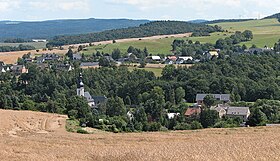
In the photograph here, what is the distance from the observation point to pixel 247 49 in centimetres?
17775

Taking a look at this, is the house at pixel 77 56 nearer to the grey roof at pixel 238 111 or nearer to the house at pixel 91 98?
the house at pixel 91 98

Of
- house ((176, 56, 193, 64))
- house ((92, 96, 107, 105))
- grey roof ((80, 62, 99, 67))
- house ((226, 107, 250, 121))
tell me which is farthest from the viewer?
house ((176, 56, 193, 64))

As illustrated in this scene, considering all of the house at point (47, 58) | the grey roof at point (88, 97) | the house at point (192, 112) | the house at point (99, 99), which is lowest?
the house at point (99, 99)

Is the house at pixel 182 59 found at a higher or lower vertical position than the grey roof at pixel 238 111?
higher

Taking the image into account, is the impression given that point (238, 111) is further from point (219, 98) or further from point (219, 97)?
point (219, 97)

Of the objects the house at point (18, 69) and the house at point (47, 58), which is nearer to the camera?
the house at point (18, 69)

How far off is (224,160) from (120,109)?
6029cm

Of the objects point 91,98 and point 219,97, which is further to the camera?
point 91,98

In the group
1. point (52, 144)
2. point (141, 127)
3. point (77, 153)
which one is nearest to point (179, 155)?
point (77, 153)

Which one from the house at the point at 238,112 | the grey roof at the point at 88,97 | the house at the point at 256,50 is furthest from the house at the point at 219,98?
the house at the point at 256,50

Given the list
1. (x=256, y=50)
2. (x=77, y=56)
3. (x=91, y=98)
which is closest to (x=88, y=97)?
(x=91, y=98)

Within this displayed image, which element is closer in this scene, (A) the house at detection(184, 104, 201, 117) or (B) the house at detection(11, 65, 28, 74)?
(A) the house at detection(184, 104, 201, 117)

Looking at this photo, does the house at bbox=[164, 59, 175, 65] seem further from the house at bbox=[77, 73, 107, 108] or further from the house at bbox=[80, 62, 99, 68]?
the house at bbox=[77, 73, 107, 108]

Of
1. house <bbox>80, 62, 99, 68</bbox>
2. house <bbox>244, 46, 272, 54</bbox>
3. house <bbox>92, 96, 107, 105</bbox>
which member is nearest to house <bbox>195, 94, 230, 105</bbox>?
house <bbox>92, 96, 107, 105</bbox>
